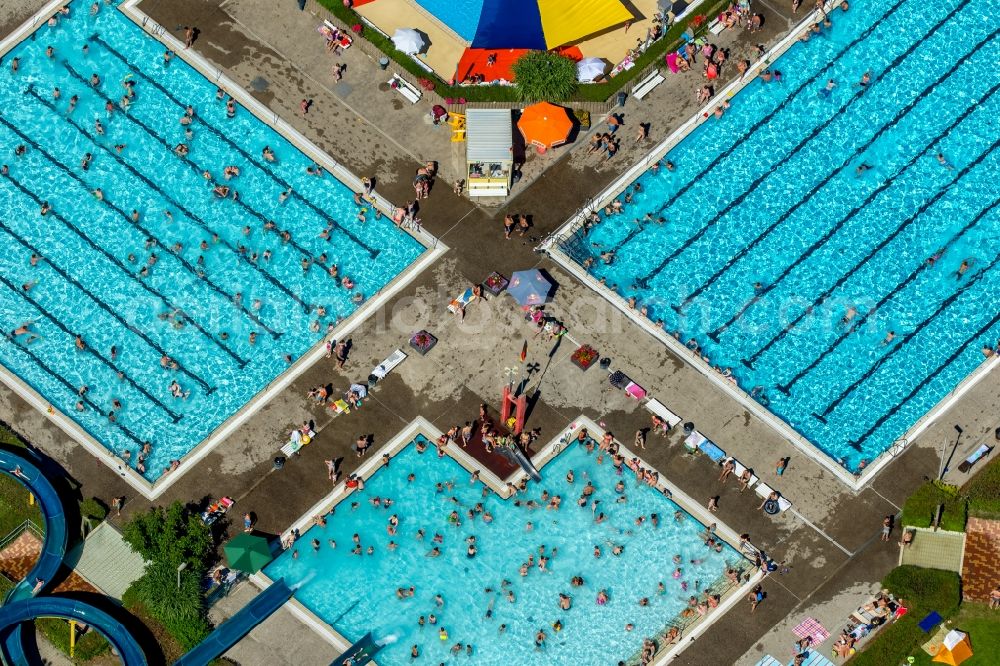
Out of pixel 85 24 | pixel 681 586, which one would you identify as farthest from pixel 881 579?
pixel 85 24

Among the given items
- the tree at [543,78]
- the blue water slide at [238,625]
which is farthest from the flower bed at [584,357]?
the blue water slide at [238,625]

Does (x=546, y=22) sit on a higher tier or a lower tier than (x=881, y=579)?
higher

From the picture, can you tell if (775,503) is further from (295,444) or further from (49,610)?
(49,610)

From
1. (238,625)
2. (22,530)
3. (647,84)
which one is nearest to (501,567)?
(238,625)

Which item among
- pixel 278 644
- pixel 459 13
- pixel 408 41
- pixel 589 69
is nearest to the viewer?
pixel 278 644

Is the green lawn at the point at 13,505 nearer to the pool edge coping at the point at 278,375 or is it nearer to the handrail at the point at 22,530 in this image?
the handrail at the point at 22,530

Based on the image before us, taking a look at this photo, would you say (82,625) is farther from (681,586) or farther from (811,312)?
(811,312)

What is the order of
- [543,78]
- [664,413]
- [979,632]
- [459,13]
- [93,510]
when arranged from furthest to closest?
[459,13] < [543,78] < [664,413] < [93,510] < [979,632]

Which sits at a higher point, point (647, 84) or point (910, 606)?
point (647, 84)

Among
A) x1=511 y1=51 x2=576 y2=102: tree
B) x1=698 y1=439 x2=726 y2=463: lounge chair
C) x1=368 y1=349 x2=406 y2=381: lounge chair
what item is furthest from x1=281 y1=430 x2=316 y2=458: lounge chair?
x1=511 y1=51 x2=576 y2=102: tree
